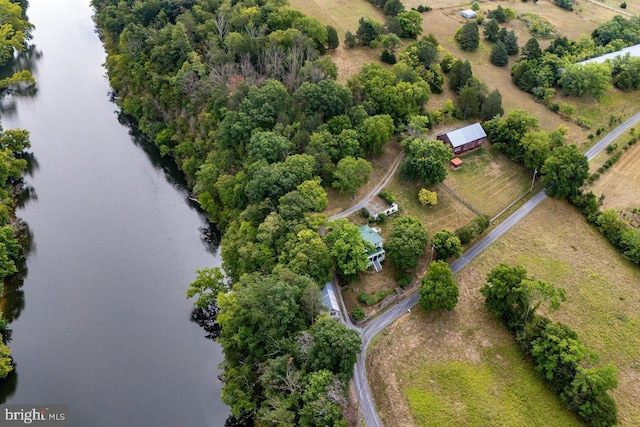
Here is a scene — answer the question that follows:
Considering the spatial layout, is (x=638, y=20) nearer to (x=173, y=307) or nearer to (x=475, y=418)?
(x=475, y=418)

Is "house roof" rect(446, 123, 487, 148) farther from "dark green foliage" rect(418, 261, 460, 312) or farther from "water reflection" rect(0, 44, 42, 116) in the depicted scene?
"water reflection" rect(0, 44, 42, 116)

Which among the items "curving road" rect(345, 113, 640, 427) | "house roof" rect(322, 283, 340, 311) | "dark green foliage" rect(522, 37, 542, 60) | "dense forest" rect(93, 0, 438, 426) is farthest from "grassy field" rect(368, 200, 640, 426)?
"dark green foliage" rect(522, 37, 542, 60)

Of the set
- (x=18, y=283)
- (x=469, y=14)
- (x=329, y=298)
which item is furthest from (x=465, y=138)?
(x=18, y=283)

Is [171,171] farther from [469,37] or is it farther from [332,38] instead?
[469,37]

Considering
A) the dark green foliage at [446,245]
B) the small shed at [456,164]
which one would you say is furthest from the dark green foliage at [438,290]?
the small shed at [456,164]

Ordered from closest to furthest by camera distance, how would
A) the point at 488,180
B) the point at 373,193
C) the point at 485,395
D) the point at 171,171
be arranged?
the point at 485,395 → the point at 373,193 → the point at 488,180 → the point at 171,171

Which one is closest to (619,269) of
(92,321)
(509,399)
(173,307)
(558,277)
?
(558,277)
